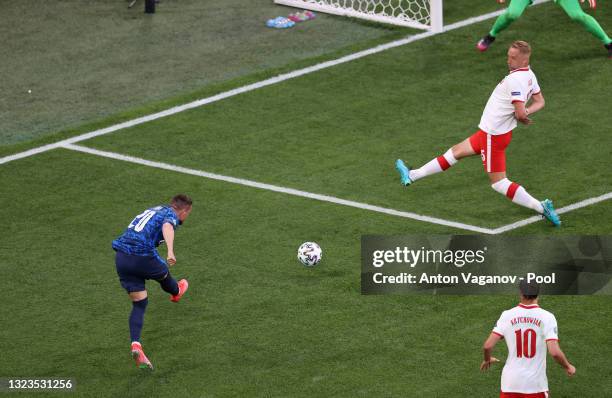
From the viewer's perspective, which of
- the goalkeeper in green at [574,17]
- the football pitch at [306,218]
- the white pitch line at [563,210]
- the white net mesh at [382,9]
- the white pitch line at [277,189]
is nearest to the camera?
the football pitch at [306,218]

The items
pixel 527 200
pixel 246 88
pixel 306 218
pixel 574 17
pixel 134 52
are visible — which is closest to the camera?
pixel 527 200

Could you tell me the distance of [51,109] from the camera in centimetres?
1964

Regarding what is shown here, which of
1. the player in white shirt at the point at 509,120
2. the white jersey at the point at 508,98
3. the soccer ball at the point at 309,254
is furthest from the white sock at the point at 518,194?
the soccer ball at the point at 309,254

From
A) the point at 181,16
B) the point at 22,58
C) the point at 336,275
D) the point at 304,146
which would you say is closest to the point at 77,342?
the point at 336,275

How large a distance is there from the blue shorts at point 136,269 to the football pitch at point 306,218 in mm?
717

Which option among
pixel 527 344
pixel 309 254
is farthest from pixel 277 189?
pixel 527 344

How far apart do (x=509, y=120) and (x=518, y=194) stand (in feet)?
2.88

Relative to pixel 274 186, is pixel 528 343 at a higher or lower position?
higher

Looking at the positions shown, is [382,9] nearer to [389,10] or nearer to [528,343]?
[389,10]

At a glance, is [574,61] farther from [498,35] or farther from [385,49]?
[385,49]

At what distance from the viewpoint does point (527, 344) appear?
1059 cm

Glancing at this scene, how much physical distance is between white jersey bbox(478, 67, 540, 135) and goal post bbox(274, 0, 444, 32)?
6.88 metres

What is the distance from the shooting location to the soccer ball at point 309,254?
14375mm

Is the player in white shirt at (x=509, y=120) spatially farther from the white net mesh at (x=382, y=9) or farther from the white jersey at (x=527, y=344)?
the white net mesh at (x=382, y=9)
